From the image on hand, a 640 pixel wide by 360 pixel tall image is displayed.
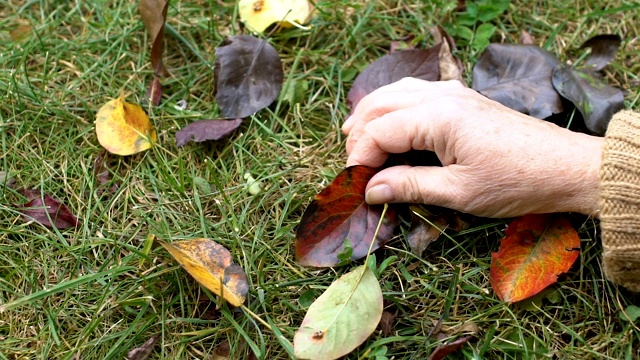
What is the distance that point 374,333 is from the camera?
5.63ft

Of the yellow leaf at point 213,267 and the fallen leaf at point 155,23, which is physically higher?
the fallen leaf at point 155,23

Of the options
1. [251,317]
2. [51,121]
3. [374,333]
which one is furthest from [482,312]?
[51,121]

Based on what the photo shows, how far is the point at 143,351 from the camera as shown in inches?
67.6

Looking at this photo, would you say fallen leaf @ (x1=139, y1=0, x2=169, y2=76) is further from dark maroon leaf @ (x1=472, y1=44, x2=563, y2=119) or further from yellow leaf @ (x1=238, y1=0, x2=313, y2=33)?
dark maroon leaf @ (x1=472, y1=44, x2=563, y2=119)

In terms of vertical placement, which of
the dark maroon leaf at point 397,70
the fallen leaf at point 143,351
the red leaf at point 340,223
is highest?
the dark maroon leaf at point 397,70

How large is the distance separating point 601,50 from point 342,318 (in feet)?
4.48

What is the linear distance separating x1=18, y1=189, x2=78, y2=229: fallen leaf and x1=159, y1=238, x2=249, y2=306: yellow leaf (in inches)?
15.7

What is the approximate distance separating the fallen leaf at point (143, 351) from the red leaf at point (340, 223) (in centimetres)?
47

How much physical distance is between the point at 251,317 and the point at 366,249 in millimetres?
381

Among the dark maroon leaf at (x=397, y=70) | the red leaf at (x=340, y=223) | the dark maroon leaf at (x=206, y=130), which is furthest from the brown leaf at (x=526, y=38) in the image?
the dark maroon leaf at (x=206, y=130)

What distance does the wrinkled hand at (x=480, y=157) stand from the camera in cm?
169

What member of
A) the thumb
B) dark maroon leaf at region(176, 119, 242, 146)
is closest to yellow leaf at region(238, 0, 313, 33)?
dark maroon leaf at region(176, 119, 242, 146)

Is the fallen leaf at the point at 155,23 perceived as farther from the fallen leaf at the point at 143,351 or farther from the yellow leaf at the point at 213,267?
the fallen leaf at the point at 143,351

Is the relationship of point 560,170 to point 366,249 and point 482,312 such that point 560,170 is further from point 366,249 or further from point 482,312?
point 366,249
